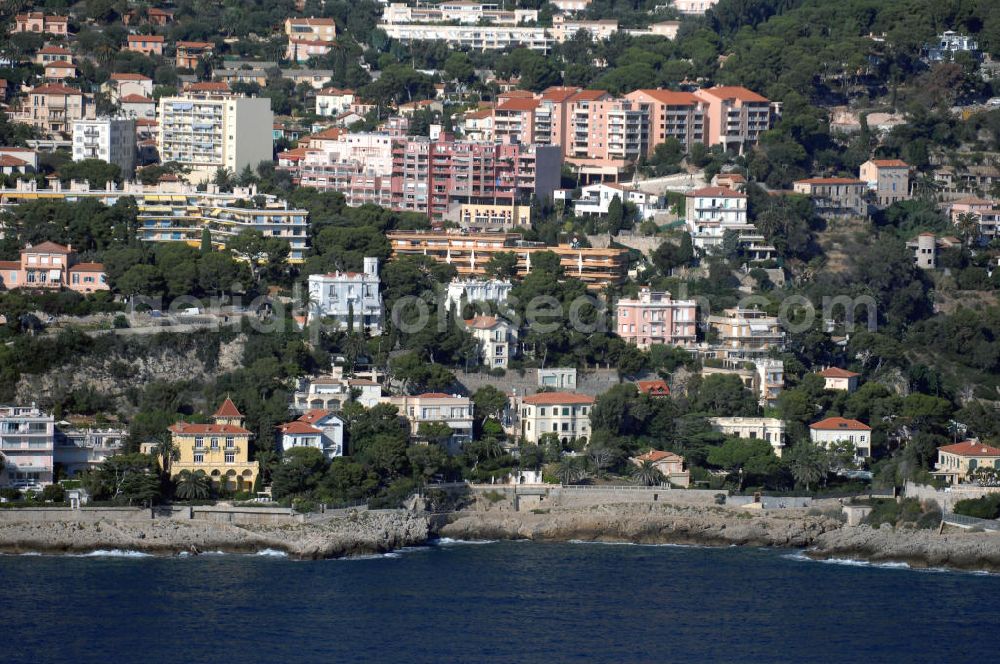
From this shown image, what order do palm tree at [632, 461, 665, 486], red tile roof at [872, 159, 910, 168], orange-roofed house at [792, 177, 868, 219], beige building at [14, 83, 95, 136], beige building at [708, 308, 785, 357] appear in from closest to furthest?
palm tree at [632, 461, 665, 486] < beige building at [708, 308, 785, 357] < orange-roofed house at [792, 177, 868, 219] < red tile roof at [872, 159, 910, 168] < beige building at [14, 83, 95, 136]

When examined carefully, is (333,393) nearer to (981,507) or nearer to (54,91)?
(981,507)

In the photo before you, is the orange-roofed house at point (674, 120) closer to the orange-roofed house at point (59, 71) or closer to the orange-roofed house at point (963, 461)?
the orange-roofed house at point (59, 71)

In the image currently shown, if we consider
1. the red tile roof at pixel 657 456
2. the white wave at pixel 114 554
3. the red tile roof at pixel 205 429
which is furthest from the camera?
the red tile roof at pixel 657 456

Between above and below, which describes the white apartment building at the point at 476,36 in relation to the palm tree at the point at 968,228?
above

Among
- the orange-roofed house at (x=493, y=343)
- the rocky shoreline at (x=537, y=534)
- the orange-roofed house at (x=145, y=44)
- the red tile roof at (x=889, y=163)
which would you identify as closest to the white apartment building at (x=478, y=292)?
the orange-roofed house at (x=493, y=343)

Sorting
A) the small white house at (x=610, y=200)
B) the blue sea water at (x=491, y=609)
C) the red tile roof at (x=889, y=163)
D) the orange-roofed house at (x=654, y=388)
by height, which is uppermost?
the red tile roof at (x=889, y=163)

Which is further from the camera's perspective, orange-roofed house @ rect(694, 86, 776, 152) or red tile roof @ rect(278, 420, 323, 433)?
orange-roofed house @ rect(694, 86, 776, 152)

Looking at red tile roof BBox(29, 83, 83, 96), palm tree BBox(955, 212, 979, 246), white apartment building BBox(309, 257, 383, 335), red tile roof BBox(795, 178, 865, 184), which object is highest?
red tile roof BBox(29, 83, 83, 96)

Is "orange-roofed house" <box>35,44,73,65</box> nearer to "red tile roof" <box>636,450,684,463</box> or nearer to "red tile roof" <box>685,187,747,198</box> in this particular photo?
"red tile roof" <box>685,187,747,198</box>

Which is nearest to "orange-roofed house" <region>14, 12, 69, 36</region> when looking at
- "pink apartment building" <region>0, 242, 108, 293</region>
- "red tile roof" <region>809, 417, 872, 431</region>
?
"pink apartment building" <region>0, 242, 108, 293</region>
